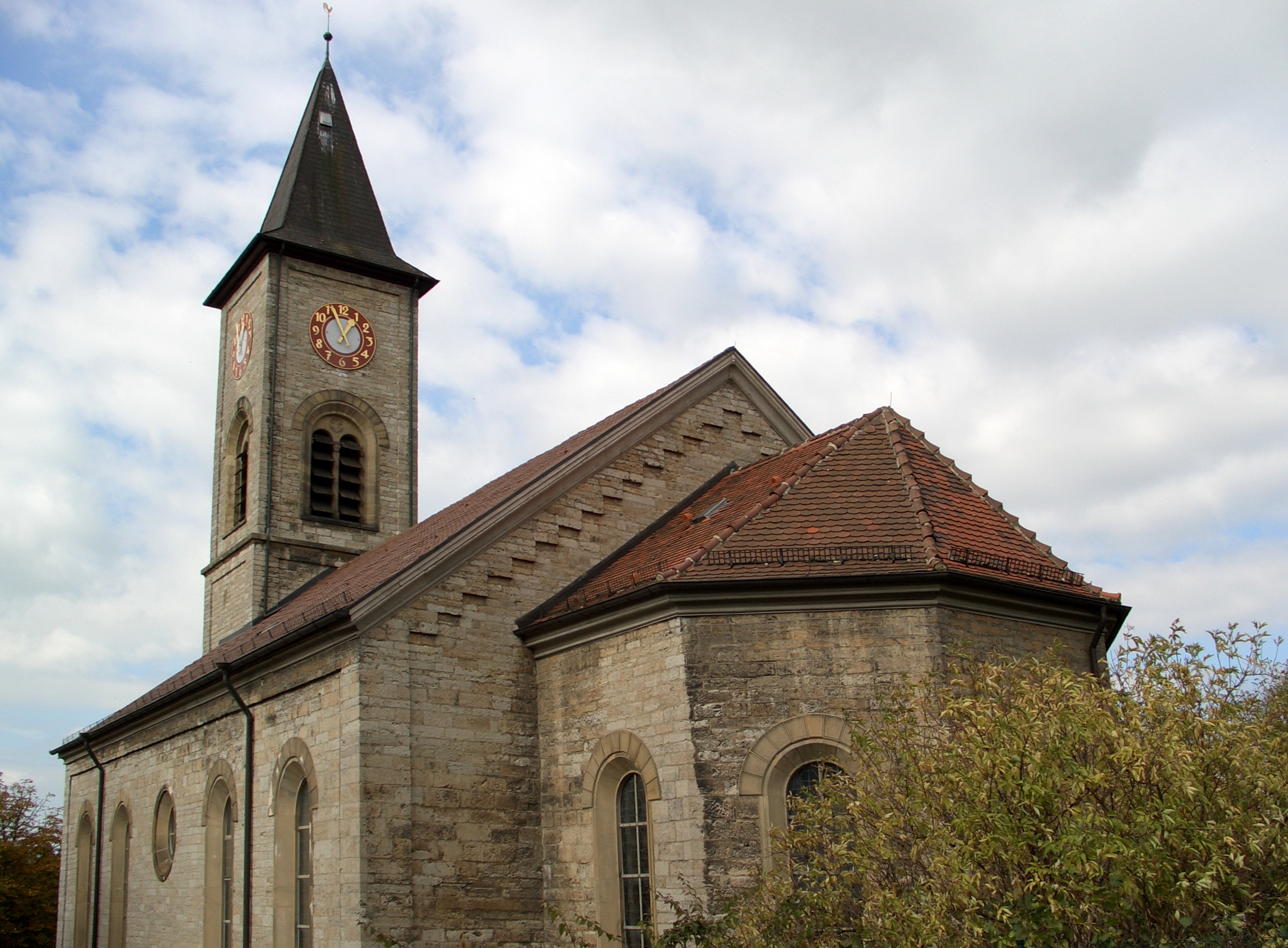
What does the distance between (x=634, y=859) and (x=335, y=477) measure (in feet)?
48.7

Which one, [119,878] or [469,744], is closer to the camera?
[469,744]

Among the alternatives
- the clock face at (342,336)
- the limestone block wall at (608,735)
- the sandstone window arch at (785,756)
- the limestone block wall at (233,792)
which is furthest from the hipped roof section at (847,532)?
the clock face at (342,336)

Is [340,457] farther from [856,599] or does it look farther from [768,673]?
[856,599]

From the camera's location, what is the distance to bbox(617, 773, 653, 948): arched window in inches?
534

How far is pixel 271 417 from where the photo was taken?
25.7 m

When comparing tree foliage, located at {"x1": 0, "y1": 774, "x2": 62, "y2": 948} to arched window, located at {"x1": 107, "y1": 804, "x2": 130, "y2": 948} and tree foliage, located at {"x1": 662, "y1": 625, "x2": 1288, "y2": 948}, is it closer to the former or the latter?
arched window, located at {"x1": 107, "y1": 804, "x2": 130, "y2": 948}

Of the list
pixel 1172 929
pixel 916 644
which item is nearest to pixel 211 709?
pixel 916 644

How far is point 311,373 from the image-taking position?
2666 centimetres

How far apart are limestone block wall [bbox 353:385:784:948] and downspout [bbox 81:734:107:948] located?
12.9 m

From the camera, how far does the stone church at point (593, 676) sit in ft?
42.0

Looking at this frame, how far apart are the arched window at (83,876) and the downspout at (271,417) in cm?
638

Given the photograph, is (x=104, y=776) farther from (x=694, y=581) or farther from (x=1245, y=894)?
(x=1245, y=894)

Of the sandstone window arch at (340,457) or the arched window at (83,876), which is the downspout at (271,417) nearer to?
the sandstone window arch at (340,457)

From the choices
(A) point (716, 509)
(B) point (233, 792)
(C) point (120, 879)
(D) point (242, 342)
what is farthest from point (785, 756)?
(D) point (242, 342)
